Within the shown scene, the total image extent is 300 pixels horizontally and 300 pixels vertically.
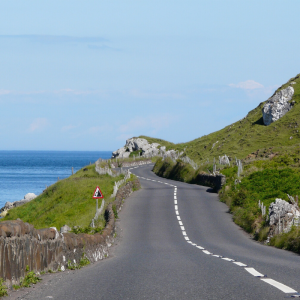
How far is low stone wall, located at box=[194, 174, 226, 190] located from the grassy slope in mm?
9204

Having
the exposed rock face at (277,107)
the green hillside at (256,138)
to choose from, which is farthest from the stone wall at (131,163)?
the exposed rock face at (277,107)

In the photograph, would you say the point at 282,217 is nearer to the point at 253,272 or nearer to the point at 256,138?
the point at 253,272

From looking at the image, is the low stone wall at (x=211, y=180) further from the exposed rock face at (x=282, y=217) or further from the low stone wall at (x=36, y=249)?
the low stone wall at (x=36, y=249)

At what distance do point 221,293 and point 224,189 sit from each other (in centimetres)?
2978

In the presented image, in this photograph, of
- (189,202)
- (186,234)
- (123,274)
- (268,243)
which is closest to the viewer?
(123,274)

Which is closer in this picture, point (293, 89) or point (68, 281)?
point (68, 281)

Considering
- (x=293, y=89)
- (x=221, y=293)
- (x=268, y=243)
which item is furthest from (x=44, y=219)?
(x=293, y=89)

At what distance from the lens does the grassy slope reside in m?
38.0

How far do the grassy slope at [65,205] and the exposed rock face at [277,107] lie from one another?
34.6m

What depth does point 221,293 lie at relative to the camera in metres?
7.55

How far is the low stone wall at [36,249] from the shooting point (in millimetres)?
8625

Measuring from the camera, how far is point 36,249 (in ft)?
32.7

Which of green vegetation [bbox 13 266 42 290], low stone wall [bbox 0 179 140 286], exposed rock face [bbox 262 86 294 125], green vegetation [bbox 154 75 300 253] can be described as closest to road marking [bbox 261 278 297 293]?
green vegetation [bbox 13 266 42 290]

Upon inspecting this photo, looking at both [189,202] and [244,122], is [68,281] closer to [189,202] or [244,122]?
[189,202]
